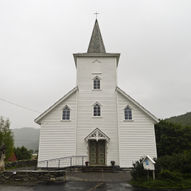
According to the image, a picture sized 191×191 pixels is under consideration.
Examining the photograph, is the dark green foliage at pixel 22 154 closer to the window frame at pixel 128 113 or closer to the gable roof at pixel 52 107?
the gable roof at pixel 52 107

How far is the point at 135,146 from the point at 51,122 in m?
7.42

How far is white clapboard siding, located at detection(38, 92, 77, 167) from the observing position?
14383mm

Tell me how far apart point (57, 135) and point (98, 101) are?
4.67m

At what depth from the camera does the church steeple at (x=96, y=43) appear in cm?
1856

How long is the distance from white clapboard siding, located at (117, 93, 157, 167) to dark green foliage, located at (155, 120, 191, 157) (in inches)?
219

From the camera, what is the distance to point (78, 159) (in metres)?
14.4

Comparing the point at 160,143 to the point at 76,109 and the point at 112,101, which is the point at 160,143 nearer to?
the point at 112,101

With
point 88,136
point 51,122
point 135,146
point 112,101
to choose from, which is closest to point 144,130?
point 135,146

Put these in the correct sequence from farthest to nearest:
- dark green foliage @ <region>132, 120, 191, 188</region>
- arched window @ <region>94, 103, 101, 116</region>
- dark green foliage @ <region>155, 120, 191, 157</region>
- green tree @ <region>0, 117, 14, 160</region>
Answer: green tree @ <region>0, 117, 14, 160</region> → dark green foliage @ <region>155, 120, 191, 157</region> → arched window @ <region>94, 103, 101, 116</region> → dark green foliage @ <region>132, 120, 191, 188</region>

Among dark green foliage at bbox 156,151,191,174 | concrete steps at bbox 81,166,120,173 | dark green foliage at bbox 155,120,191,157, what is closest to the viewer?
dark green foliage at bbox 156,151,191,174

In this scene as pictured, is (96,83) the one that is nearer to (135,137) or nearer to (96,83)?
(96,83)

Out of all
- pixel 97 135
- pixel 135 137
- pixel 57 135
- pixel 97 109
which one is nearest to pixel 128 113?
pixel 135 137

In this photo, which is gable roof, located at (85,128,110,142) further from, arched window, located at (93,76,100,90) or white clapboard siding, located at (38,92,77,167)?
arched window, located at (93,76,100,90)

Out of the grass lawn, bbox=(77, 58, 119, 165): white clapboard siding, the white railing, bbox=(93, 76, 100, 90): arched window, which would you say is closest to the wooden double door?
bbox=(77, 58, 119, 165): white clapboard siding
